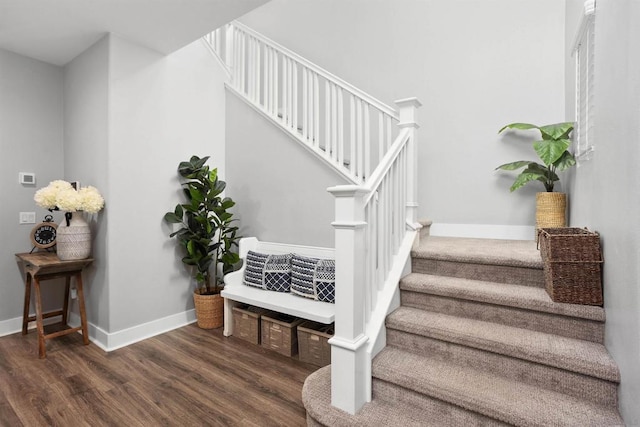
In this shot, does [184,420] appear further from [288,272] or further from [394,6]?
[394,6]

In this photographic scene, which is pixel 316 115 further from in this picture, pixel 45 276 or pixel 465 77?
pixel 45 276

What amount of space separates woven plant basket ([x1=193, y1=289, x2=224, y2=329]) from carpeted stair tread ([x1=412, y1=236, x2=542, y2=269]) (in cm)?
196

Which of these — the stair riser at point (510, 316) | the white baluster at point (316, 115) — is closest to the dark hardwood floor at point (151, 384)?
the stair riser at point (510, 316)

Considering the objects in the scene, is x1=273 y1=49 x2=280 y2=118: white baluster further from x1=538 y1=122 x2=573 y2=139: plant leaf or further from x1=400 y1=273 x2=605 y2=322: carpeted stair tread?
x1=538 y1=122 x2=573 y2=139: plant leaf

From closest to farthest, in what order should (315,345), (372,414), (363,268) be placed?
(372,414), (363,268), (315,345)

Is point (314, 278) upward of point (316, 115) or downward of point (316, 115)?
downward

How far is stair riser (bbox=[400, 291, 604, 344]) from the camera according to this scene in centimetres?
162

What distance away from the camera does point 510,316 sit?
1799 millimetres

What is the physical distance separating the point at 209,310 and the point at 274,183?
1.39m

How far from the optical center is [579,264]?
5.40ft

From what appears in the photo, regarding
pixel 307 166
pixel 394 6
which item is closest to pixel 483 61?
pixel 394 6

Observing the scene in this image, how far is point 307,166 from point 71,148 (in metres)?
2.35

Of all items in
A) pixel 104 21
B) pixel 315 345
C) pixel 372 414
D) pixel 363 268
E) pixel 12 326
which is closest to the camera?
pixel 372 414

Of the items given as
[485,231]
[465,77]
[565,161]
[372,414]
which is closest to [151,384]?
[372,414]
